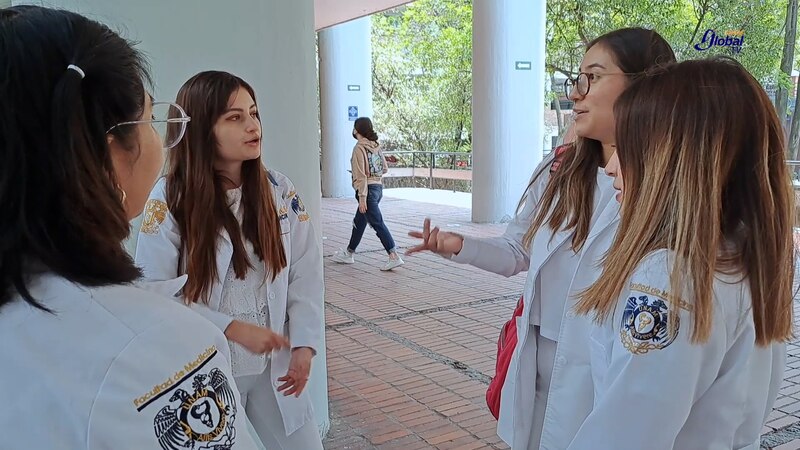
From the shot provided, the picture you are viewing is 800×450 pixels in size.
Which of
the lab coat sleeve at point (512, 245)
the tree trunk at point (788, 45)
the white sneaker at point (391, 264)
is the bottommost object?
the white sneaker at point (391, 264)

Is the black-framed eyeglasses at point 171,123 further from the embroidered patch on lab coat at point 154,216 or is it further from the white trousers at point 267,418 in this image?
the white trousers at point 267,418

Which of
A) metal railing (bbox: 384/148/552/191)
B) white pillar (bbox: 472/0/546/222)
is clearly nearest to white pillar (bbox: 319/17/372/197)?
white pillar (bbox: 472/0/546/222)

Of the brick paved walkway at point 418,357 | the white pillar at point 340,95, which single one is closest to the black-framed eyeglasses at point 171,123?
the brick paved walkway at point 418,357

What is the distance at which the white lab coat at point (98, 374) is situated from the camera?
90 centimetres

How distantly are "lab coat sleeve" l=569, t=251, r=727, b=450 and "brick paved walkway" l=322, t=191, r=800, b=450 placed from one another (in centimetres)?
216

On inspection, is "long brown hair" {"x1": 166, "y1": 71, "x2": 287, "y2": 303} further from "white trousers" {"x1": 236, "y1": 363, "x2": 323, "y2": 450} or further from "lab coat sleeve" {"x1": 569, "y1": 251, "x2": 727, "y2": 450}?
"lab coat sleeve" {"x1": 569, "y1": 251, "x2": 727, "y2": 450}

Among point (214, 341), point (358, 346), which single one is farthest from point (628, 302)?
point (358, 346)

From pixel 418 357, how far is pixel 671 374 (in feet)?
11.3

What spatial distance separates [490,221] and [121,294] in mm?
9740

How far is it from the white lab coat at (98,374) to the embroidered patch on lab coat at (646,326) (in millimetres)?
775

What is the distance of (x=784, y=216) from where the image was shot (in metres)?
1.42

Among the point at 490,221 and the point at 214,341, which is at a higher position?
the point at 214,341

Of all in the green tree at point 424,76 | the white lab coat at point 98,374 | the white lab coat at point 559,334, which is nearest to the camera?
the white lab coat at point 98,374

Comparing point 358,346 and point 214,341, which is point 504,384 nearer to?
point 214,341
